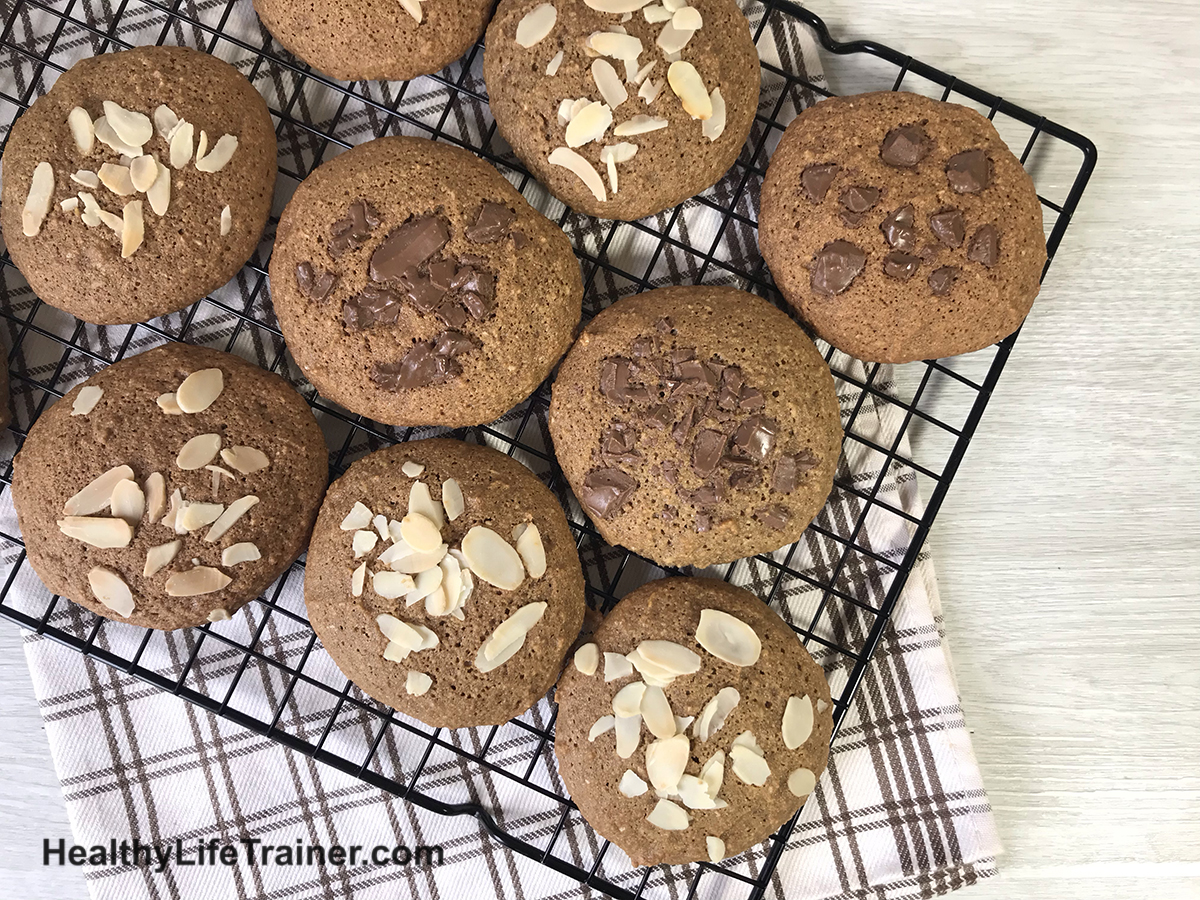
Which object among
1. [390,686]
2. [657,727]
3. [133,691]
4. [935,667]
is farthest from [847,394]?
[133,691]

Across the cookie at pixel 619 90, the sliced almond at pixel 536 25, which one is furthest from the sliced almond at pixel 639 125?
the sliced almond at pixel 536 25

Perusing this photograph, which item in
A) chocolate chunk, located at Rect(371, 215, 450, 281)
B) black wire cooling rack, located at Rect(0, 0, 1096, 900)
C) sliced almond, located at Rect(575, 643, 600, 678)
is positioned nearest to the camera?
chocolate chunk, located at Rect(371, 215, 450, 281)

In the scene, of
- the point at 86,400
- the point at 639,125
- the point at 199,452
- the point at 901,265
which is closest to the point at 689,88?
the point at 639,125

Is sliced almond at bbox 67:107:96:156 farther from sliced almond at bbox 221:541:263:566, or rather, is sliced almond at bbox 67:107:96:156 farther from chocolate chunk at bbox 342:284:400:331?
sliced almond at bbox 221:541:263:566

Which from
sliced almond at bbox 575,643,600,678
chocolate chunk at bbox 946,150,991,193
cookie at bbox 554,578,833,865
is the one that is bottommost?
cookie at bbox 554,578,833,865

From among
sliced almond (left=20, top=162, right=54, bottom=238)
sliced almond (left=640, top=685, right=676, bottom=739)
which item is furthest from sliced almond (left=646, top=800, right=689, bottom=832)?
sliced almond (left=20, top=162, right=54, bottom=238)

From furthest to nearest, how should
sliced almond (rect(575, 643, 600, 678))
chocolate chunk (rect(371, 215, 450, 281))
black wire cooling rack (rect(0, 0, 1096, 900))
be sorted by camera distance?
black wire cooling rack (rect(0, 0, 1096, 900))
sliced almond (rect(575, 643, 600, 678))
chocolate chunk (rect(371, 215, 450, 281))

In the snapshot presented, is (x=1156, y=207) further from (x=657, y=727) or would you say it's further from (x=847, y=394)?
(x=657, y=727)
